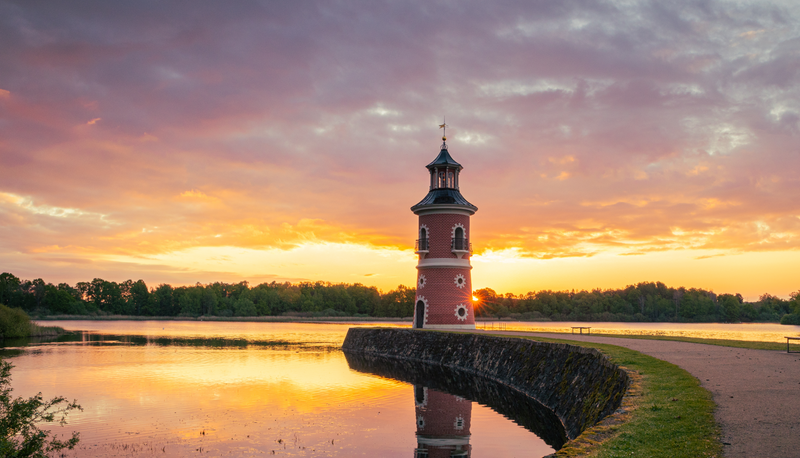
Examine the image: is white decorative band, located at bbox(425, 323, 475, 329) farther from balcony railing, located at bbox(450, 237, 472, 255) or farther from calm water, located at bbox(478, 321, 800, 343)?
balcony railing, located at bbox(450, 237, 472, 255)

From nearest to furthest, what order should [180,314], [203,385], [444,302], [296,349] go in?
1. [203,385]
2. [444,302]
3. [296,349]
4. [180,314]

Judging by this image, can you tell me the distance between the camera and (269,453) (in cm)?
1287

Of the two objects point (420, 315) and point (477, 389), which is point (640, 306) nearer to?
point (420, 315)

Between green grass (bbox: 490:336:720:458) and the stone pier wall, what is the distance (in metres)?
1.51

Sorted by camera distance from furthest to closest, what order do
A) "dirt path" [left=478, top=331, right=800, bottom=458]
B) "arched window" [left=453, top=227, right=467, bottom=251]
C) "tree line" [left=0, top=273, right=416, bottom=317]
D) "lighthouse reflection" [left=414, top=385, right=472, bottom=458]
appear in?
1. "tree line" [left=0, top=273, right=416, bottom=317]
2. "arched window" [left=453, top=227, right=467, bottom=251]
3. "lighthouse reflection" [left=414, top=385, right=472, bottom=458]
4. "dirt path" [left=478, top=331, right=800, bottom=458]

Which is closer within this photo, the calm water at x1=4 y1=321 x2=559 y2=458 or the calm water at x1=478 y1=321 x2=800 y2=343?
the calm water at x1=4 y1=321 x2=559 y2=458

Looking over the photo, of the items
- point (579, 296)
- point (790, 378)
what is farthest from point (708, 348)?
point (579, 296)

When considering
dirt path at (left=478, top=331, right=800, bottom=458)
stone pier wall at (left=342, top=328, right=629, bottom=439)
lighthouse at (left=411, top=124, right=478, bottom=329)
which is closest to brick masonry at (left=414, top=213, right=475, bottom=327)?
lighthouse at (left=411, top=124, right=478, bottom=329)

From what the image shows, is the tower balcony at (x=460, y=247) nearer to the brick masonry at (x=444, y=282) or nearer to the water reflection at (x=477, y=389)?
the brick masonry at (x=444, y=282)

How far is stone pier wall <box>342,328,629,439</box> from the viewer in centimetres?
1415

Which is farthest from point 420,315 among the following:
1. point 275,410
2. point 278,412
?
point 278,412

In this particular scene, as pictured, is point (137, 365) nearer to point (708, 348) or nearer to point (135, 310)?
point (708, 348)

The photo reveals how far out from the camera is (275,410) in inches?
715

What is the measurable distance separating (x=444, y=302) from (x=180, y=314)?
120 metres
